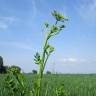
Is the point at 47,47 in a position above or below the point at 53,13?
below

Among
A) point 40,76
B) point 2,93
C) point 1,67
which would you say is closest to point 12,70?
point 40,76

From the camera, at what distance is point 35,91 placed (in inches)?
50.5

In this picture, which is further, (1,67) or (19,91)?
(1,67)

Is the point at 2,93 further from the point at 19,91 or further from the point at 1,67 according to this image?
the point at 1,67

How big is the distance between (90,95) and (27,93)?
4.28 metres

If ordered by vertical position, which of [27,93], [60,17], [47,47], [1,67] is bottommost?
[27,93]

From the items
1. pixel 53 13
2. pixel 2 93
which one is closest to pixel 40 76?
pixel 53 13

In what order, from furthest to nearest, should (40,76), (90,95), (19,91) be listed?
1. (90,95)
2. (19,91)
3. (40,76)

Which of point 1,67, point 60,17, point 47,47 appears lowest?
point 47,47

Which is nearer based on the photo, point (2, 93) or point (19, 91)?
point (19, 91)

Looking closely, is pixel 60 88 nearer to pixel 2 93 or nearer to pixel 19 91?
pixel 19 91

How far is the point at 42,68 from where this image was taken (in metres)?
A: 1.24

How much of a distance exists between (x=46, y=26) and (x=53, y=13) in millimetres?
67

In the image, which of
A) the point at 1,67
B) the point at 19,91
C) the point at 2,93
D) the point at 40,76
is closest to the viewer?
the point at 40,76
